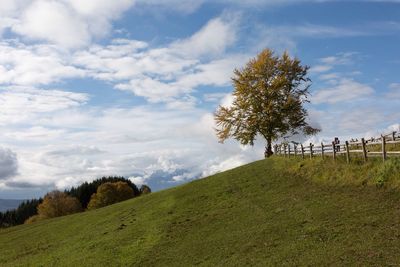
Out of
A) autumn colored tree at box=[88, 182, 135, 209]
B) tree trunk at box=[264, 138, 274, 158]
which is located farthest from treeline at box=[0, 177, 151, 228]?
tree trunk at box=[264, 138, 274, 158]

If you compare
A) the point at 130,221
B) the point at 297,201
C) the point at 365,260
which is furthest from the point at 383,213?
the point at 130,221

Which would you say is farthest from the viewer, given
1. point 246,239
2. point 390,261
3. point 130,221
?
point 130,221

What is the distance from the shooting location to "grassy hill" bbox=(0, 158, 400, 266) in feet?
55.6

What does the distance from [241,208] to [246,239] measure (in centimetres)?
760

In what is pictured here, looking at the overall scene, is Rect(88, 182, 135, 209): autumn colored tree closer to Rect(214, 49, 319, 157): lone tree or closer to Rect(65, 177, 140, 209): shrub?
Rect(65, 177, 140, 209): shrub

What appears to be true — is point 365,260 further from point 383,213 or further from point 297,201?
point 297,201

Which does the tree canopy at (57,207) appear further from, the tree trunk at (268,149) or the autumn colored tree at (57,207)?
the tree trunk at (268,149)

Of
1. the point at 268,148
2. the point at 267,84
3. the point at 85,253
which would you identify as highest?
the point at 267,84

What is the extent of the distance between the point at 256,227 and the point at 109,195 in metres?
96.3

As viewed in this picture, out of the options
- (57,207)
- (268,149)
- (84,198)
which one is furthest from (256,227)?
(84,198)

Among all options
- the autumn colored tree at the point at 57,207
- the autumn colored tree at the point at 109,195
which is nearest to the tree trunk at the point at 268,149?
the autumn colored tree at the point at 109,195

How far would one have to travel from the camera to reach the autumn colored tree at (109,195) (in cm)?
11188

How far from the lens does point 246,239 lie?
68.3 feet

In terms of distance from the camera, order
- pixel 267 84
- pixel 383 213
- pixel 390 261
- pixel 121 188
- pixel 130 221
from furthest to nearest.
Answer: pixel 121 188
pixel 267 84
pixel 130 221
pixel 383 213
pixel 390 261
